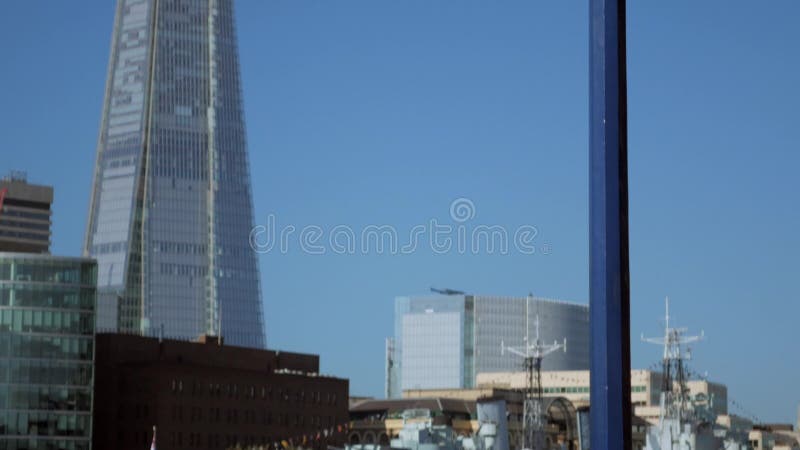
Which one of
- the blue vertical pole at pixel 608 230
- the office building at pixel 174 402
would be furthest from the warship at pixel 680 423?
the blue vertical pole at pixel 608 230

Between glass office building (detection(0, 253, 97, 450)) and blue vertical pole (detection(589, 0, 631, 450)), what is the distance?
139440mm

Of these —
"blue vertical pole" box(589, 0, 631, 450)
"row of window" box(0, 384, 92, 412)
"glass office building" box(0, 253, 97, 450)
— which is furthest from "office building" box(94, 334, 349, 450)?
"blue vertical pole" box(589, 0, 631, 450)

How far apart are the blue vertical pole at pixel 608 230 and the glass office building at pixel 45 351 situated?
139m

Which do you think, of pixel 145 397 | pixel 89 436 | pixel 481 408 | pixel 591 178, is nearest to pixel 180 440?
pixel 145 397

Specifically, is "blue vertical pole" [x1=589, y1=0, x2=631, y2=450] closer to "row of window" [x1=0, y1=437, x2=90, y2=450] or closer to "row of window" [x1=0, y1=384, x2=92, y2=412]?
"row of window" [x1=0, y1=437, x2=90, y2=450]

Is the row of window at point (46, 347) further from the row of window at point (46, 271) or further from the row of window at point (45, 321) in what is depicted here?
the row of window at point (46, 271)

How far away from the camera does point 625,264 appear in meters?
24.9

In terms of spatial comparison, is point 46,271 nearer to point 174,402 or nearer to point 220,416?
point 174,402

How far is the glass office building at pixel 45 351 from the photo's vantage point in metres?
160

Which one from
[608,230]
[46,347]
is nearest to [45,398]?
[46,347]

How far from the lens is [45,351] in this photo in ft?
534

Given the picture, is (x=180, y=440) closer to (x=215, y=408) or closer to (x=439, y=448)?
(x=215, y=408)

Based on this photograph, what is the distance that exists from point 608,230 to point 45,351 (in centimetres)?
14262

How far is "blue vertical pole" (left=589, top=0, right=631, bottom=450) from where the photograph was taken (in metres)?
24.7
